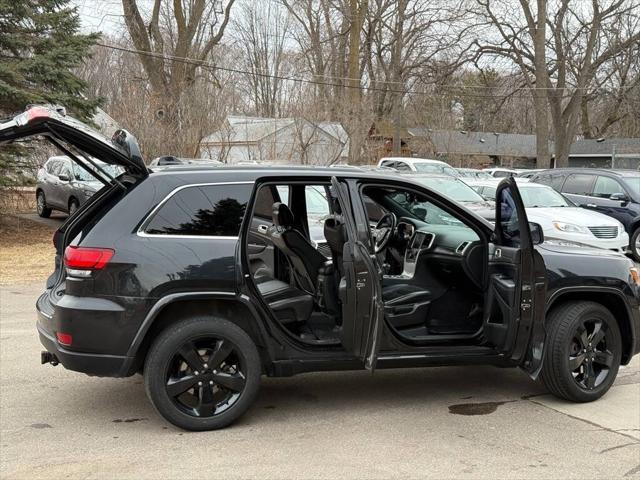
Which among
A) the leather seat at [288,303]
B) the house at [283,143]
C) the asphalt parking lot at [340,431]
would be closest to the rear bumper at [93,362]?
the asphalt parking lot at [340,431]

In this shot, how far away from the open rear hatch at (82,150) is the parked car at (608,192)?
11518mm

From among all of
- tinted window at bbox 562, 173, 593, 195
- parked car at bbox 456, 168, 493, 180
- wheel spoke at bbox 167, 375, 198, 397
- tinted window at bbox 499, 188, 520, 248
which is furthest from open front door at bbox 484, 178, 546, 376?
parked car at bbox 456, 168, 493, 180

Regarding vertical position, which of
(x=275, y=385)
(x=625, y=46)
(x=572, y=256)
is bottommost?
(x=275, y=385)

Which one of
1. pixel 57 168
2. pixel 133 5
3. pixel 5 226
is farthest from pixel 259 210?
pixel 133 5

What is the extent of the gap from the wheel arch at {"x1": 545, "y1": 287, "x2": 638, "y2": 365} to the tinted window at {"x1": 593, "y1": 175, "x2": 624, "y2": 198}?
973 cm

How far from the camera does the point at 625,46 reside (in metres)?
34.2

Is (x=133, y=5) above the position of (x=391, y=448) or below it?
above

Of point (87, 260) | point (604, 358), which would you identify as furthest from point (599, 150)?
point (87, 260)

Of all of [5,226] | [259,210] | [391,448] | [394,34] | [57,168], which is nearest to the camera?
[391,448]

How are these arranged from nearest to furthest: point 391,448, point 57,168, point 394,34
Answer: point 391,448, point 57,168, point 394,34

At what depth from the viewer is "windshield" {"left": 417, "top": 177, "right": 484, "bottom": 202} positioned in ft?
42.3

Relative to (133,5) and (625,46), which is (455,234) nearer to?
(133,5)

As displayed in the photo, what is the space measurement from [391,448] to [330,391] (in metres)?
1.19

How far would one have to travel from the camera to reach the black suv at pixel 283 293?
4.11 meters
